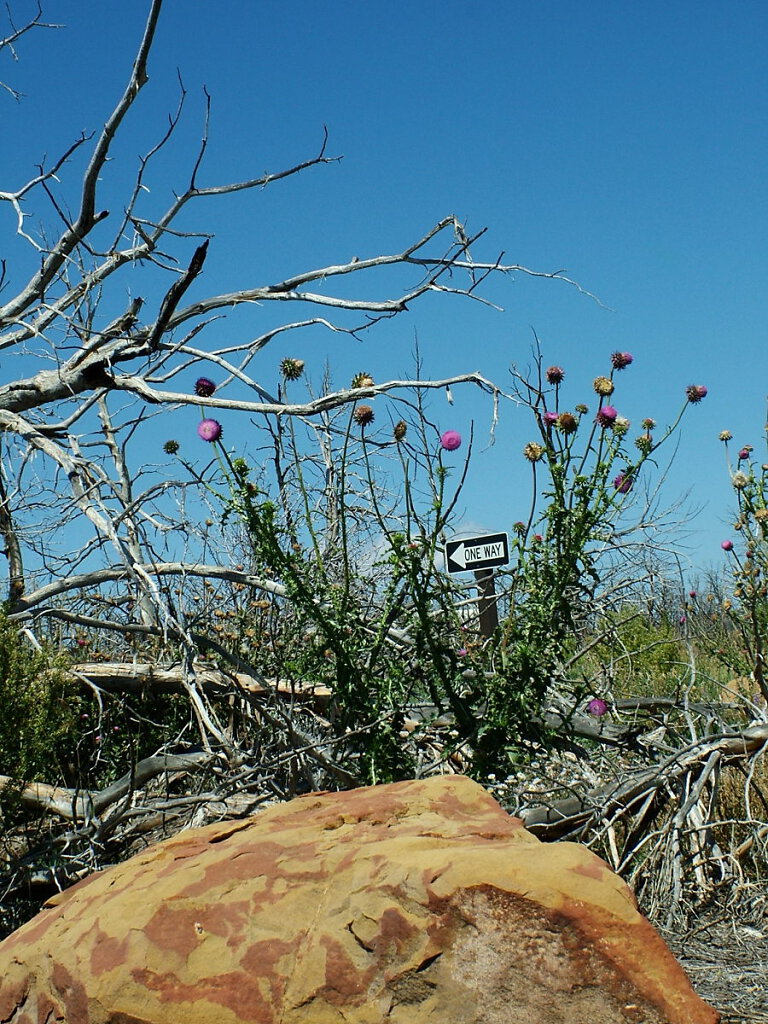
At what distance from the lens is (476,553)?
5.84 meters

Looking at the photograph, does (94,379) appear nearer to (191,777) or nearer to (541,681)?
(191,777)

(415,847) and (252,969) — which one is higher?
(415,847)

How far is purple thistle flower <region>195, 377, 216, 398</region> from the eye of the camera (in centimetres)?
621

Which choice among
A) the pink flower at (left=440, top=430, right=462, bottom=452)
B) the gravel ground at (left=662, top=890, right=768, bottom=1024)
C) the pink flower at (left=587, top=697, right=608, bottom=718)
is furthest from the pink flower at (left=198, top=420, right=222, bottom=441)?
the gravel ground at (left=662, top=890, right=768, bottom=1024)

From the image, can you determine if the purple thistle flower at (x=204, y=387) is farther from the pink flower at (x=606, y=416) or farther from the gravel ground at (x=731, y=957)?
the gravel ground at (x=731, y=957)

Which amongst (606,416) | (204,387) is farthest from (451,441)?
(204,387)

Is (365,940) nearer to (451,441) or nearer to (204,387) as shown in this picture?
(451,441)

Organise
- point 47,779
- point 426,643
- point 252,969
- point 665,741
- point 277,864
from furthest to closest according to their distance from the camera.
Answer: point 47,779
point 665,741
point 426,643
point 277,864
point 252,969

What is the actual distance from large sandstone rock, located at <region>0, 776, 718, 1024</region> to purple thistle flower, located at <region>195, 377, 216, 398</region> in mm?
3479

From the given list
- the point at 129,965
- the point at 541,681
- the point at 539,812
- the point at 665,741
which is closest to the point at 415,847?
the point at 129,965

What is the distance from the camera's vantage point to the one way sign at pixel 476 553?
5.74 m

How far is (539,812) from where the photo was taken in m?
4.96

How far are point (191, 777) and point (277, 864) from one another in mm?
3490

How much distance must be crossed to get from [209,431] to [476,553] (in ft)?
5.86
